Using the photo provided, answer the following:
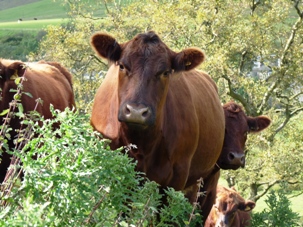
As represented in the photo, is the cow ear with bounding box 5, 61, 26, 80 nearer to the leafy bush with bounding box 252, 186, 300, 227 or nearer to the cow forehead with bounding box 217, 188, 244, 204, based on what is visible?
the leafy bush with bounding box 252, 186, 300, 227

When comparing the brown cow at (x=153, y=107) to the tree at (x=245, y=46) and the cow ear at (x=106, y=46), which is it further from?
the tree at (x=245, y=46)

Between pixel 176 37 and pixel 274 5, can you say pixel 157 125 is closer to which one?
pixel 176 37

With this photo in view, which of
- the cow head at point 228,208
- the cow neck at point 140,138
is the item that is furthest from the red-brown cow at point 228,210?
the cow neck at point 140,138

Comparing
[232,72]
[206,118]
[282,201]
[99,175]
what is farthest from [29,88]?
[232,72]

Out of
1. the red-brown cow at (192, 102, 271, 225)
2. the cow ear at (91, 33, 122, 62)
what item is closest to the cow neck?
the cow ear at (91, 33, 122, 62)

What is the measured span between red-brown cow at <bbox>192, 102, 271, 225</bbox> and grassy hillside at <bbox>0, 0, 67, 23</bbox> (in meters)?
108

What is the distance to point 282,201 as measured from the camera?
10492 millimetres

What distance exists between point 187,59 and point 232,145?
3304mm

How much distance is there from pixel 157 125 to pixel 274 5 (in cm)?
1784

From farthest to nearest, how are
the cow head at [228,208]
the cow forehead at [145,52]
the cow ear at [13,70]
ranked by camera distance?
the cow head at [228,208], the cow ear at [13,70], the cow forehead at [145,52]

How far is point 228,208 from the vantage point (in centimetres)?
1359

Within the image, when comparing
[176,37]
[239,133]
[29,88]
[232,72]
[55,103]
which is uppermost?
[29,88]

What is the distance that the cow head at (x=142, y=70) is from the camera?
6.00 metres

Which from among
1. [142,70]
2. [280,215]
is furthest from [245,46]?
[142,70]
